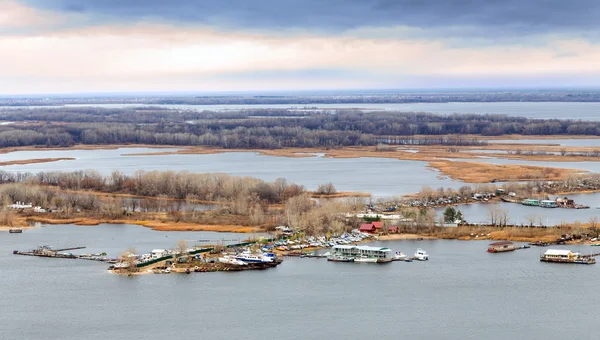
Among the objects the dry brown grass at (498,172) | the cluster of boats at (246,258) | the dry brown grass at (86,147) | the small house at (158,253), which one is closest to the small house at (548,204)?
the dry brown grass at (498,172)

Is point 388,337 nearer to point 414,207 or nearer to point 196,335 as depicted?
point 196,335

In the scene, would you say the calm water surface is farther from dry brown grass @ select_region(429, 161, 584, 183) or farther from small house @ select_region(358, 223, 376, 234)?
small house @ select_region(358, 223, 376, 234)

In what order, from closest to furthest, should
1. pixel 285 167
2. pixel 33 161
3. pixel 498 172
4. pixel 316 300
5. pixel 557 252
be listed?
pixel 316 300
pixel 557 252
pixel 498 172
pixel 285 167
pixel 33 161

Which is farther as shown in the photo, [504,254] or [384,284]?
[504,254]

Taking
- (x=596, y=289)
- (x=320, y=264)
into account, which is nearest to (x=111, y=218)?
(x=320, y=264)

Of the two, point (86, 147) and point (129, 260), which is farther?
point (86, 147)

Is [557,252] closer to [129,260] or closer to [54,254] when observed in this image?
[129,260]

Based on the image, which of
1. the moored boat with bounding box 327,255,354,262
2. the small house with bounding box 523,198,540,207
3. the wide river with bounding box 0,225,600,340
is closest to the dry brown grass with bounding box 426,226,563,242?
the wide river with bounding box 0,225,600,340

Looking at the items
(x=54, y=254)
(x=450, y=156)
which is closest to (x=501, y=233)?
(x=54, y=254)

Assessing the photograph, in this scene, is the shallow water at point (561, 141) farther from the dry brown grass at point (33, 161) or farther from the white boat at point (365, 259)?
the white boat at point (365, 259)
